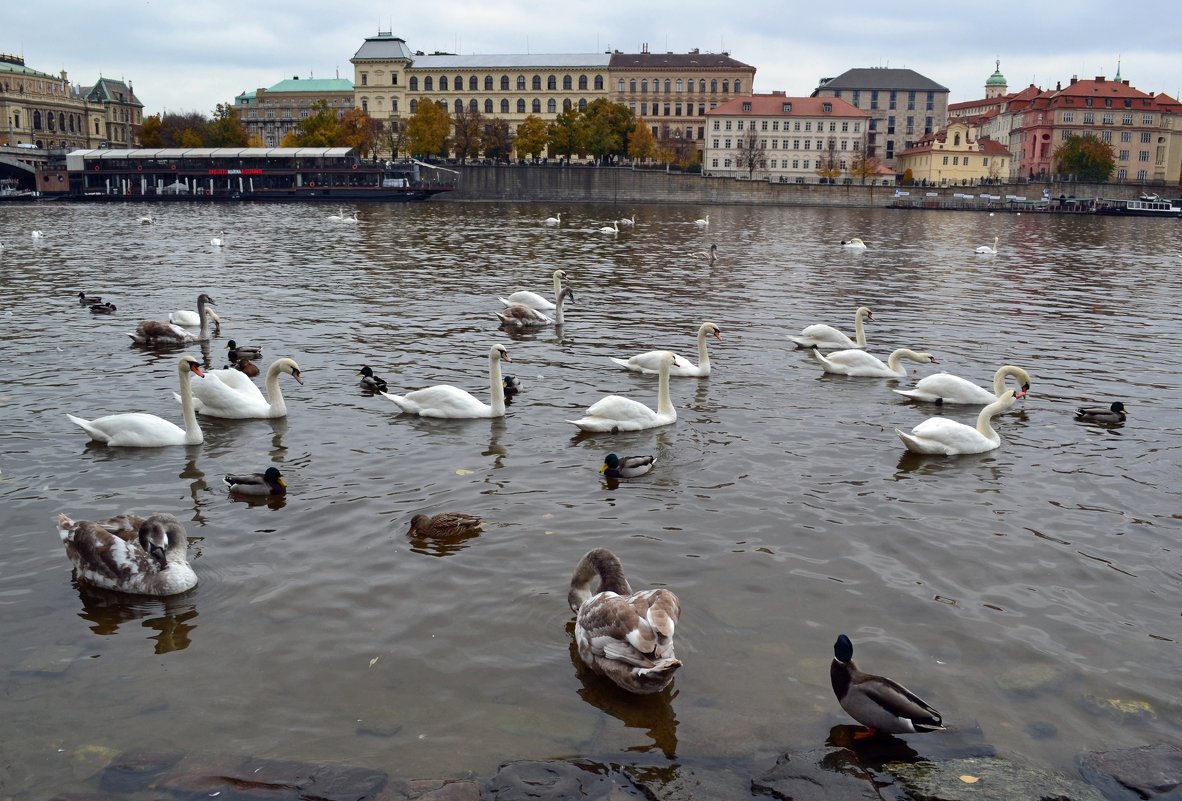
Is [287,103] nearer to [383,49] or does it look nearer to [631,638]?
[383,49]

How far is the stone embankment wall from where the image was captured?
101 m

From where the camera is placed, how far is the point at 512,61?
Answer: 153500mm

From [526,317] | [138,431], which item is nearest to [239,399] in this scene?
[138,431]

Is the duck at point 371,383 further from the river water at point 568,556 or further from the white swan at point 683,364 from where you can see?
the white swan at point 683,364

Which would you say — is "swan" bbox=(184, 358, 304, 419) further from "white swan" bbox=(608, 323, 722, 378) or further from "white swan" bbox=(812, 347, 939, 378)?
"white swan" bbox=(812, 347, 939, 378)

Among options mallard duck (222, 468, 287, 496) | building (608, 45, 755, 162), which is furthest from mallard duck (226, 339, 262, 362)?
building (608, 45, 755, 162)

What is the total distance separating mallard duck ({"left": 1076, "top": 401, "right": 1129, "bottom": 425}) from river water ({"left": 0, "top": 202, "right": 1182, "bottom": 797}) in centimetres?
30

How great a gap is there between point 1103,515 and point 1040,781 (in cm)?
488

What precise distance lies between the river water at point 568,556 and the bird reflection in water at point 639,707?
0.03 metres

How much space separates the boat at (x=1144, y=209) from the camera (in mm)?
94875

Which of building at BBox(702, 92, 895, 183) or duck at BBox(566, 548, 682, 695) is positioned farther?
building at BBox(702, 92, 895, 183)

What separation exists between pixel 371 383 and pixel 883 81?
15282 cm

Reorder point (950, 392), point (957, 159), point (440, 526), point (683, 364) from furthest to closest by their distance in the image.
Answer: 1. point (957, 159)
2. point (683, 364)
3. point (950, 392)
4. point (440, 526)

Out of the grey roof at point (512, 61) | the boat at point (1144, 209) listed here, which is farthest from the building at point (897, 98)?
the boat at point (1144, 209)
